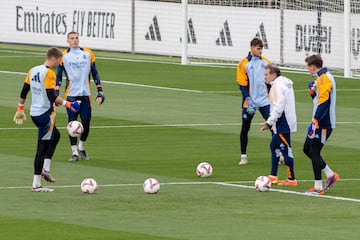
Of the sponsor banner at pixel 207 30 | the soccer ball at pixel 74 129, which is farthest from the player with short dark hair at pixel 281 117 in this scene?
the sponsor banner at pixel 207 30

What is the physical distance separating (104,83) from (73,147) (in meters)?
15.1

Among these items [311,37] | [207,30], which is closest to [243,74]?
[311,37]

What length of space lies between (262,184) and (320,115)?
130cm

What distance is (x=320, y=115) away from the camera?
18.3 metres

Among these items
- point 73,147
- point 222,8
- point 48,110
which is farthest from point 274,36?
point 48,110

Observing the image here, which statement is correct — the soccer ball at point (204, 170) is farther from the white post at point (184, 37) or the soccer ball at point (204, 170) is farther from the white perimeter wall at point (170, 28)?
the white post at point (184, 37)

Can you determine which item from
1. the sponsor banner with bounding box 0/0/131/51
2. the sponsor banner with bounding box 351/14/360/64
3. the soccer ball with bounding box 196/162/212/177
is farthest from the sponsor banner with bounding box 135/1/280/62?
the soccer ball with bounding box 196/162/212/177

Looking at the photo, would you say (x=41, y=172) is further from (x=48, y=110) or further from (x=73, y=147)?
(x=73, y=147)

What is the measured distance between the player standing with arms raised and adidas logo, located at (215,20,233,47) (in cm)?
2530

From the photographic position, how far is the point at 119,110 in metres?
30.8

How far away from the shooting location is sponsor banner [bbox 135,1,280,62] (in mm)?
42594

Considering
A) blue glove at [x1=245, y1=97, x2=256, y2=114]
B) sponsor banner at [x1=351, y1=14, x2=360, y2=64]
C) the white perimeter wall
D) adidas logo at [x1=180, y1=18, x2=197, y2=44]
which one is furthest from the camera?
adidas logo at [x1=180, y1=18, x2=197, y2=44]

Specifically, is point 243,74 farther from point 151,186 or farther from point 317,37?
point 317,37

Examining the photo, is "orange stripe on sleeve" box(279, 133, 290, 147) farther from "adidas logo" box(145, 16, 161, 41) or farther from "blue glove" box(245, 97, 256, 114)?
"adidas logo" box(145, 16, 161, 41)
